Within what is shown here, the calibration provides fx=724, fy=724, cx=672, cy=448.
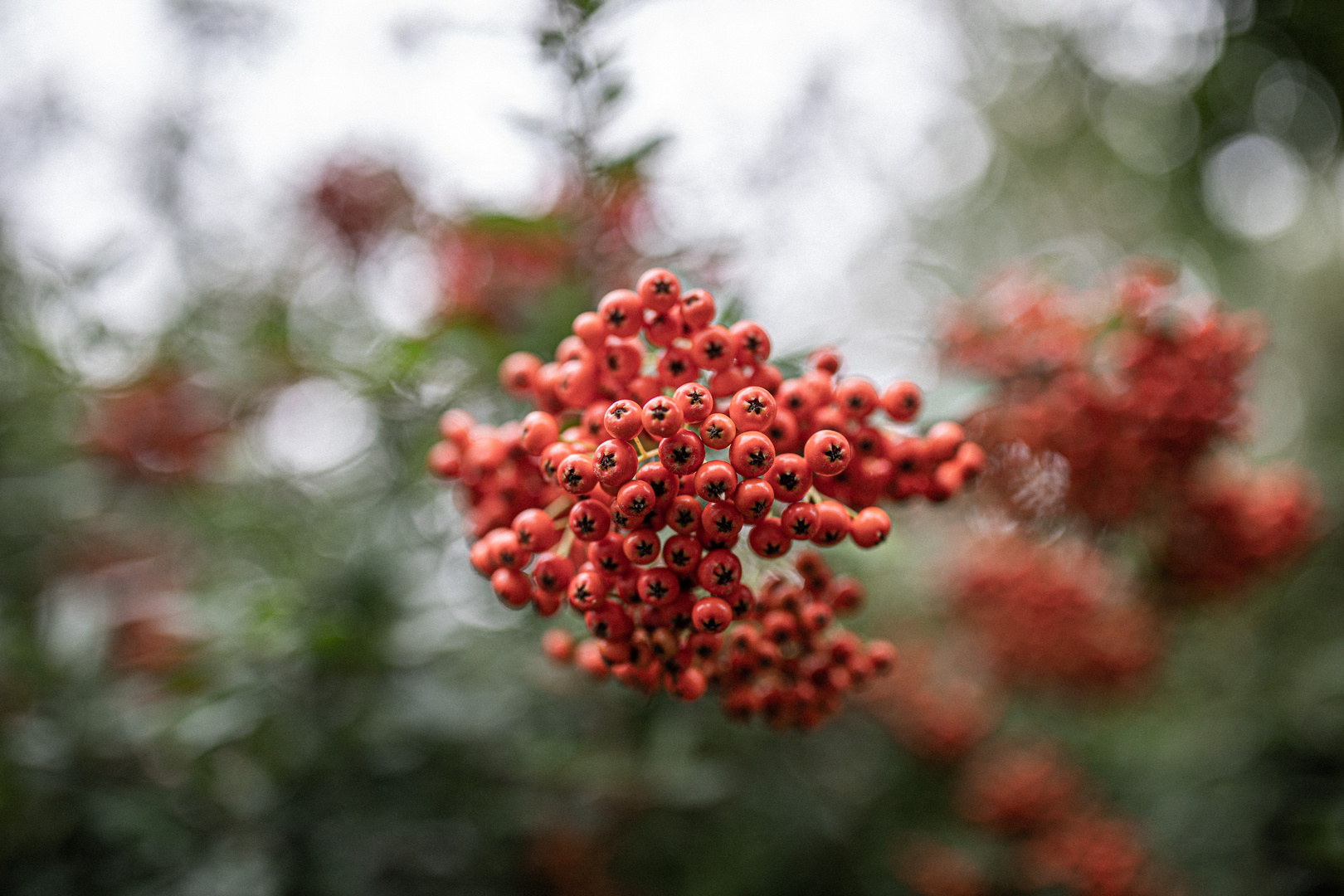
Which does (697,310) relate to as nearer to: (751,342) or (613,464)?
(751,342)

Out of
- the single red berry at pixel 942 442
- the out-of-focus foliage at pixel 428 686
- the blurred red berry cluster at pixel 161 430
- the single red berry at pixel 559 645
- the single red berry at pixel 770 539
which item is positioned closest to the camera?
the single red berry at pixel 770 539

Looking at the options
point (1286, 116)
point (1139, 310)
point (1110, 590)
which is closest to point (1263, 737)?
point (1110, 590)

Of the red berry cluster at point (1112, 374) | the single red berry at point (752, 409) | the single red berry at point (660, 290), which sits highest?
the red berry cluster at point (1112, 374)

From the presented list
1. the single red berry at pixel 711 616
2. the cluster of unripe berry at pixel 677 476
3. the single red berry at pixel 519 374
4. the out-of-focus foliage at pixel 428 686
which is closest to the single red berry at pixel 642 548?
the cluster of unripe berry at pixel 677 476

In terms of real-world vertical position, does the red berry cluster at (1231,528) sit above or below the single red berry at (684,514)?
above

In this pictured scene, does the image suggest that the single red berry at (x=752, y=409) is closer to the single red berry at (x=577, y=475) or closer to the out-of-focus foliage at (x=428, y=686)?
the single red berry at (x=577, y=475)

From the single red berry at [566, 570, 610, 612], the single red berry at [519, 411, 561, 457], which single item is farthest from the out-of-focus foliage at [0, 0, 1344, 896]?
the single red berry at [566, 570, 610, 612]

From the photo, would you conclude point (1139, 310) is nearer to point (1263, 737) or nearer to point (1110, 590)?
point (1110, 590)
